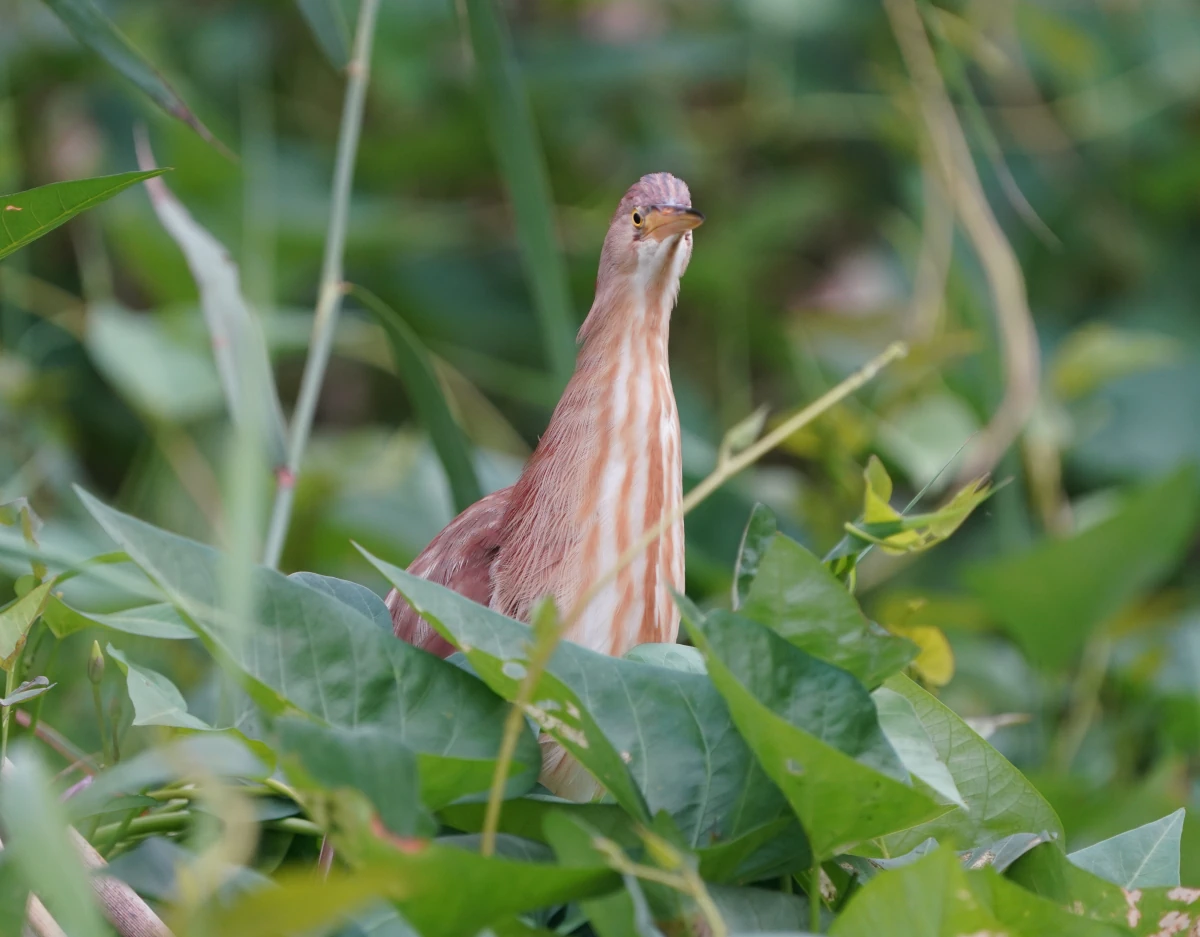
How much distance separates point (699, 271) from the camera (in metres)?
1.86

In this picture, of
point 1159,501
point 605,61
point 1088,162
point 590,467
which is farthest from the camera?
point 1088,162

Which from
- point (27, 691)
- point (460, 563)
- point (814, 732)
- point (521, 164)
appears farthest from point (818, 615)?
point (521, 164)

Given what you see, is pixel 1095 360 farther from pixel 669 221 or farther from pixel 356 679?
pixel 356 679

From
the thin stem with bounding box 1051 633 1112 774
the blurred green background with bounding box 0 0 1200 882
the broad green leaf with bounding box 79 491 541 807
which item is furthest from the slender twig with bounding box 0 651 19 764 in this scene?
the thin stem with bounding box 1051 633 1112 774

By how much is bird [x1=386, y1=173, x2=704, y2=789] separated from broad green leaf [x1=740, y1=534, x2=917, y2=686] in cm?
21

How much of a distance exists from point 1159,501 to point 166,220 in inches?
30.9

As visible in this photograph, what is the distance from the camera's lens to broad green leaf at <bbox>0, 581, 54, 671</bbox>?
49 cm

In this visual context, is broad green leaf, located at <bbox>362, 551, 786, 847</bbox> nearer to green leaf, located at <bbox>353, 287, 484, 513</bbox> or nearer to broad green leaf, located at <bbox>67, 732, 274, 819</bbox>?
broad green leaf, located at <bbox>67, 732, 274, 819</bbox>

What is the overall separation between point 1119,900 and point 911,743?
9 centimetres

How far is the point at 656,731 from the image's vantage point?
0.45m

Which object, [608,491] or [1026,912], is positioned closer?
[1026,912]

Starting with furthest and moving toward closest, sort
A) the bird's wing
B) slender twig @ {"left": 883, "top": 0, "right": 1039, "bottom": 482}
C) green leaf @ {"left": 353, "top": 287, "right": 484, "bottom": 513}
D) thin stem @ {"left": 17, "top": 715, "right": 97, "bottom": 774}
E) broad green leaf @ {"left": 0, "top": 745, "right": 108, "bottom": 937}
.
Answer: slender twig @ {"left": 883, "top": 0, "right": 1039, "bottom": 482} → green leaf @ {"left": 353, "top": 287, "right": 484, "bottom": 513} → the bird's wing → thin stem @ {"left": 17, "top": 715, "right": 97, "bottom": 774} → broad green leaf @ {"left": 0, "top": 745, "right": 108, "bottom": 937}

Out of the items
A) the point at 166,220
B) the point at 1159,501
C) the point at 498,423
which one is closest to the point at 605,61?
the point at 498,423

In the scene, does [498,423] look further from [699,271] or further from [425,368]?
[425,368]
